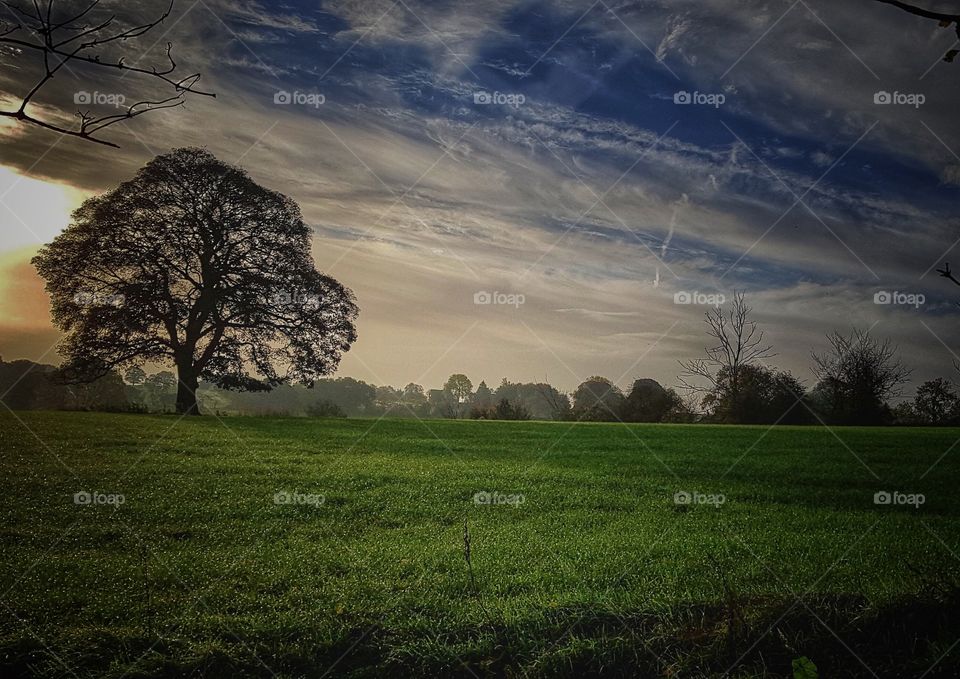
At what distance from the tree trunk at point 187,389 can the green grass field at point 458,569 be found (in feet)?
38.9

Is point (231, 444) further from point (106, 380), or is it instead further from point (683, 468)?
point (106, 380)

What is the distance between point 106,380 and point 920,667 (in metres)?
29.6

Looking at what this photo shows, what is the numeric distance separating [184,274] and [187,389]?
4.91 metres

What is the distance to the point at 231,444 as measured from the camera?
1531cm
